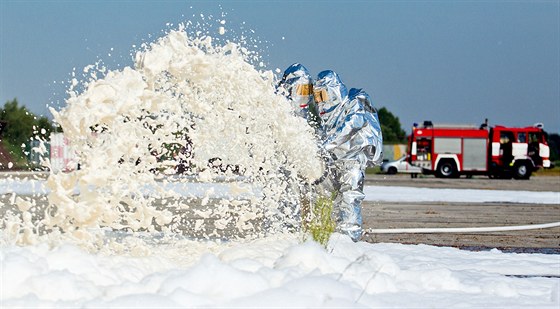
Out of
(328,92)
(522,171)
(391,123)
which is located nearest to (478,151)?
(522,171)

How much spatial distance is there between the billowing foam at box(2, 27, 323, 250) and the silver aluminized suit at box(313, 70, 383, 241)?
301 mm

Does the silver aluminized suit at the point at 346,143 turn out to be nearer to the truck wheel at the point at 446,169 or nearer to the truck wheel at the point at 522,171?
the truck wheel at the point at 446,169

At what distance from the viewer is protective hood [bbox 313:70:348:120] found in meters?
8.61

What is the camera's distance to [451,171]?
130ft

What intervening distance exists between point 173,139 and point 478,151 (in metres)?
34.1

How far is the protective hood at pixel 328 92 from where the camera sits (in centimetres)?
861

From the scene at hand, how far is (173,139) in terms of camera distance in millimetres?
6805

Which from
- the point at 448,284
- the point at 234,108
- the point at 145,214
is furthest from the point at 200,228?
the point at 448,284

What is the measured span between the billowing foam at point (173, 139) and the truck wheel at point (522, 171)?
3215 centimetres

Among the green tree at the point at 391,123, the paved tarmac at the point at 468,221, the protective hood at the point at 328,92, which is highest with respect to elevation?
the green tree at the point at 391,123

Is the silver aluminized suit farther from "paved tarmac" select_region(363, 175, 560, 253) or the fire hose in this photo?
the fire hose

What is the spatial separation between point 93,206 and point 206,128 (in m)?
1.46

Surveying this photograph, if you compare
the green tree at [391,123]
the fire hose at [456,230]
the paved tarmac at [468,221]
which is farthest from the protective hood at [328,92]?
the green tree at [391,123]

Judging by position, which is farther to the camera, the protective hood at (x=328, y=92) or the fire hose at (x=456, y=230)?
the fire hose at (x=456, y=230)
